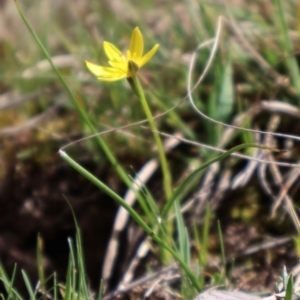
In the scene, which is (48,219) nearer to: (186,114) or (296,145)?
(186,114)

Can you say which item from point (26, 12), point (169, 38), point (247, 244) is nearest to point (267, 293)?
point (247, 244)

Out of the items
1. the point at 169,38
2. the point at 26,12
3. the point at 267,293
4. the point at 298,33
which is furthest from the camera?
the point at 26,12

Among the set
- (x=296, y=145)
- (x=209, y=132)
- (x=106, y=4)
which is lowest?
(x=296, y=145)

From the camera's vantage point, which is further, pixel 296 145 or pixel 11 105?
pixel 11 105

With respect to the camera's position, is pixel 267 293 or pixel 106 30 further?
pixel 106 30

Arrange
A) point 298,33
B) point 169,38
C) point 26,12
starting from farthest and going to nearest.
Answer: point 26,12 → point 169,38 → point 298,33

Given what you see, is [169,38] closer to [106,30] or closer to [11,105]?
[106,30]

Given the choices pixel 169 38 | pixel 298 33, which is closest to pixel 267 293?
pixel 298 33

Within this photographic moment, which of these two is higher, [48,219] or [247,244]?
[48,219]

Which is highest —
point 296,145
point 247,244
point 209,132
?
point 209,132
